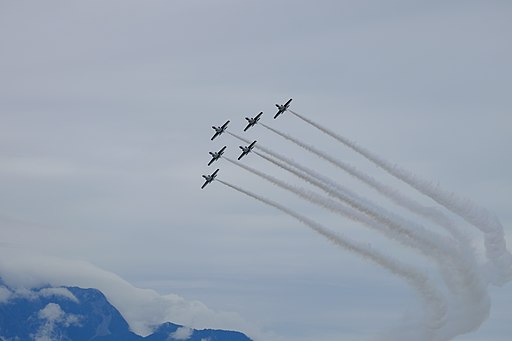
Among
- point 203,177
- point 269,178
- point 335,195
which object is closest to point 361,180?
point 335,195

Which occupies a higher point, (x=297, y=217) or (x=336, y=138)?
(x=336, y=138)

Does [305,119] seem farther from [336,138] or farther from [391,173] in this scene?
[391,173]

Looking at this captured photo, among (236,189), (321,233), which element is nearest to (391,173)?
(321,233)

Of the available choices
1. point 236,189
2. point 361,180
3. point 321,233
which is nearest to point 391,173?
point 361,180

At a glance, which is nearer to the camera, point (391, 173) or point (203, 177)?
point (391, 173)

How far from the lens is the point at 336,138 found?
15688cm

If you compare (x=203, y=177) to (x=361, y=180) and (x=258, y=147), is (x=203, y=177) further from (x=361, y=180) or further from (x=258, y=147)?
(x=361, y=180)

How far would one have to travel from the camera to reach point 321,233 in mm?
157125

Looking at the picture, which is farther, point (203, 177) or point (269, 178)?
point (203, 177)

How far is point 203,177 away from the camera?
16950 cm

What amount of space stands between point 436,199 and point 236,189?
3078 centimetres

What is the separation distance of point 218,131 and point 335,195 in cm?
2828

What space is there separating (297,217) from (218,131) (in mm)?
26525

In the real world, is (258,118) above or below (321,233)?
above
